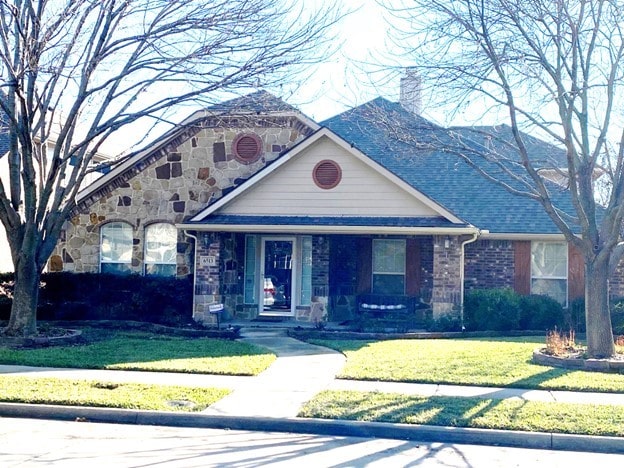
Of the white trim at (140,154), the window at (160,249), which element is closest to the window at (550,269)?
the white trim at (140,154)

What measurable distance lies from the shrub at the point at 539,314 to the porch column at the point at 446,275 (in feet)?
5.70

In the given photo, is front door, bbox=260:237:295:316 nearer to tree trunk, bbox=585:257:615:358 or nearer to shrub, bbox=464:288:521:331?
shrub, bbox=464:288:521:331

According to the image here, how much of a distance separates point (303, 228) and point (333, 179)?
1488mm

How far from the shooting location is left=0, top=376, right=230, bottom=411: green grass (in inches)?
367

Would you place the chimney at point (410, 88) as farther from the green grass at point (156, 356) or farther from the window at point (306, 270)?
the green grass at point (156, 356)

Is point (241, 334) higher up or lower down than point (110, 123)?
lower down

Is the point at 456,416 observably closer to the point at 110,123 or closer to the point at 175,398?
the point at 175,398

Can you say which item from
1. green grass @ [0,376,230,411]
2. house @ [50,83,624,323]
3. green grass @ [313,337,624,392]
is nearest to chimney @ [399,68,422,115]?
house @ [50,83,624,323]

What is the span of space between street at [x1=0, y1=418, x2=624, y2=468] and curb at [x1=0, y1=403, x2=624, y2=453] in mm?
126

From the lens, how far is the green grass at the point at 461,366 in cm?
1107

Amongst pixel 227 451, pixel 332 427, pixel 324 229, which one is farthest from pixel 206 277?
pixel 227 451

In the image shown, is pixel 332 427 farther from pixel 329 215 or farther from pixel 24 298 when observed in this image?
pixel 329 215

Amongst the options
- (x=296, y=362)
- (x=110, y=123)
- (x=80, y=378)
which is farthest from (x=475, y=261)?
(x=80, y=378)

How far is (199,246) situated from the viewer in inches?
738
